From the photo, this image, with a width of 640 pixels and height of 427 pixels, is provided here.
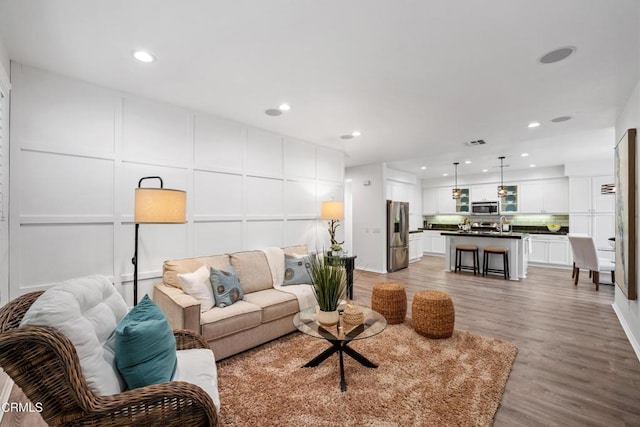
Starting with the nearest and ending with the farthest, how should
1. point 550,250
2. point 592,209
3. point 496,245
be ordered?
point 496,245, point 592,209, point 550,250

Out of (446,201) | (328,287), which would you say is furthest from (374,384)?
(446,201)

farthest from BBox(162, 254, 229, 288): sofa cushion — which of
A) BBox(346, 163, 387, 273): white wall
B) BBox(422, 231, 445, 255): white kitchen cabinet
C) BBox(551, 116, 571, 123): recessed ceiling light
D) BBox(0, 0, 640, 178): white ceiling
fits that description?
BBox(422, 231, 445, 255): white kitchen cabinet

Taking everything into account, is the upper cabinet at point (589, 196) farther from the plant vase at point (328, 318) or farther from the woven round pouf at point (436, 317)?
the plant vase at point (328, 318)

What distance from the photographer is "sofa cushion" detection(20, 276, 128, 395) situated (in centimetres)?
113

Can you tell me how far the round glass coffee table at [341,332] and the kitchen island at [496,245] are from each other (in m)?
4.96

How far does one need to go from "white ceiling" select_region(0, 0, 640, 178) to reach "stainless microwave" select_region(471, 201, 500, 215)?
4.96 m

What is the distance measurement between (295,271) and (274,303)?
720mm

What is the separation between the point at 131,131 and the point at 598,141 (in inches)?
285

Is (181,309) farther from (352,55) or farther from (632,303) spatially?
(632,303)

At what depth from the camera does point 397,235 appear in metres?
7.14

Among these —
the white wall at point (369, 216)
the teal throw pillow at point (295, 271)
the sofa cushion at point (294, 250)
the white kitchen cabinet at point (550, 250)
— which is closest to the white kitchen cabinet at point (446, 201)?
the white kitchen cabinet at point (550, 250)

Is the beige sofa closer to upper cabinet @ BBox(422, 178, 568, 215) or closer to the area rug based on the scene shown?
the area rug

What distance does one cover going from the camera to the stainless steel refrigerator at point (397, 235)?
6.97 meters

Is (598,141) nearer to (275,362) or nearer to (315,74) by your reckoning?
(315,74)
